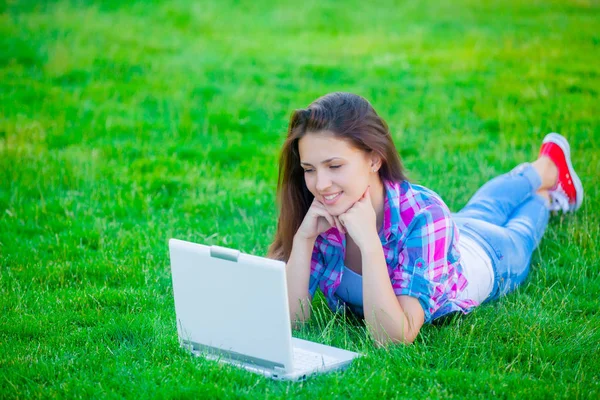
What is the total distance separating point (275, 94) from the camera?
34.0 ft

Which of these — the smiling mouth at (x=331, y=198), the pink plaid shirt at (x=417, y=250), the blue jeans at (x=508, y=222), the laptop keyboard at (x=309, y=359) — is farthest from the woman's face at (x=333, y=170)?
the blue jeans at (x=508, y=222)

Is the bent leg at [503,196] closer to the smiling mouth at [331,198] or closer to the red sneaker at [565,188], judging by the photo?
the red sneaker at [565,188]

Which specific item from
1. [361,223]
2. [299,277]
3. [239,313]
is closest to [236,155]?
[299,277]

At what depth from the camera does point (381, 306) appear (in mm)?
4156

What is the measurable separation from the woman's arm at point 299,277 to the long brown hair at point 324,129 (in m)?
0.25

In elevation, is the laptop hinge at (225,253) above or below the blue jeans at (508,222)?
above

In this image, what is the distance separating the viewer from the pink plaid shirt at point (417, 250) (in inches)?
169

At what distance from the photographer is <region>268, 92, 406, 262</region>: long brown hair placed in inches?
168

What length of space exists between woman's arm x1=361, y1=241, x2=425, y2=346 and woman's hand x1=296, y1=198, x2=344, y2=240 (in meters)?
0.28

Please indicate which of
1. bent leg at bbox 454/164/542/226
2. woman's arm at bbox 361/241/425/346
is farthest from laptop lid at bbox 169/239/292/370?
bent leg at bbox 454/164/542/226

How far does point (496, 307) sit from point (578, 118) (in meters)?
4.80

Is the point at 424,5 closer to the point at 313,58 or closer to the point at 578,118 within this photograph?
the point at 313,58

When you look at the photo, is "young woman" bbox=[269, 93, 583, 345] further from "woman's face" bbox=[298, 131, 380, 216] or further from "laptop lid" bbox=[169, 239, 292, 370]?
"laptop lid" bbox=[169, 239, 292, 370]

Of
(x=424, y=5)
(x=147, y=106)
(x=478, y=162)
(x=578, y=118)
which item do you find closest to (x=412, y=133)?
(x=478, y=162)
